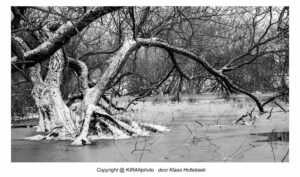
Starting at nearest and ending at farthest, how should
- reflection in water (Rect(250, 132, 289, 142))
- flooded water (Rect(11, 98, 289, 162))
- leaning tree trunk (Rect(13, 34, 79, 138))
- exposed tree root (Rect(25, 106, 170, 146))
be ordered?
flooded water (Rect(11, 98, 289, 162))
reflection in water (Rect(250, 132, 289, 142))
exposed tree root (Rect(25, 106, 170, 146))
leaning tree trunk (Rect(13, 34, 79, 138))

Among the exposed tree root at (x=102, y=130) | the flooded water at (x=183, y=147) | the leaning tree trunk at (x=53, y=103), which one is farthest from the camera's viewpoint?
the leaning tree trunk at (x=53, y=103)

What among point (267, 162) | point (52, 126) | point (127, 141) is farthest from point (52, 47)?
point (267, 162)

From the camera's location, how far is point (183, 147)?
645 centimetres

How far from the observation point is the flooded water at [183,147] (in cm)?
564

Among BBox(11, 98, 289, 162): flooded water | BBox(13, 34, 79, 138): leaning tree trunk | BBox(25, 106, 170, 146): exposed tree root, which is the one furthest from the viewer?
BBox(13, 34, 79, 138): leaning tree trunk

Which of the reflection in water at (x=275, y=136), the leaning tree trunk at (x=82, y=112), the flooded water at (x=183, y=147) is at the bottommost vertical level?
the flooded water at (x=183, y=147)

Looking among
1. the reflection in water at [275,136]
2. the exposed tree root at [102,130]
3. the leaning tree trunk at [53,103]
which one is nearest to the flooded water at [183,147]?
the reflection in water at [275,136]

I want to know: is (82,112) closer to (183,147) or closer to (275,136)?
(183,147)

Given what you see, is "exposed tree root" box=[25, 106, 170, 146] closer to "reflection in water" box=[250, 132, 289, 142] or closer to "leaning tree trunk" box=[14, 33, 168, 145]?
"leaning tree trunk" box=[14, 33, 168, 145]

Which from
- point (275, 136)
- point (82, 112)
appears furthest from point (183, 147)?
point (82, 112)

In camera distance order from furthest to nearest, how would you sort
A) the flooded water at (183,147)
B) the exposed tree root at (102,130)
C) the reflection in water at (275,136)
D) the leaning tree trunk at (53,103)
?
the leaning tree trunk at (53,103) < the exposed tree root at (102,130) < the reflection in water at (275,136) < the flooded water at (183,147)

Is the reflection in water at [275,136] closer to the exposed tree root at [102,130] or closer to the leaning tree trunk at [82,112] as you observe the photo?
the leaning tree trunk at [82,112]

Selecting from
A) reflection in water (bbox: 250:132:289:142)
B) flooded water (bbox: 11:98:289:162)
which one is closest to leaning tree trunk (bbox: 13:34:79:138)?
flooded water (bbox: 11:98:289:162)

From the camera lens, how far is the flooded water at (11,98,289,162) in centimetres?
564
